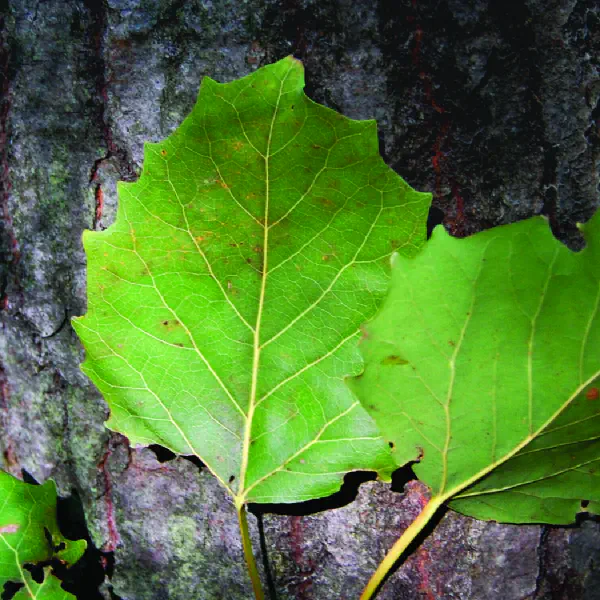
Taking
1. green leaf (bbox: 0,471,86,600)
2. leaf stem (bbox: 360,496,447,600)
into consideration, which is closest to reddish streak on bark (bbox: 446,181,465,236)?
leaf stem (bbox: 360,496,447,600)

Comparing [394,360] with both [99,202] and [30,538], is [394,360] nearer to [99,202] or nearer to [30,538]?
[99,202]

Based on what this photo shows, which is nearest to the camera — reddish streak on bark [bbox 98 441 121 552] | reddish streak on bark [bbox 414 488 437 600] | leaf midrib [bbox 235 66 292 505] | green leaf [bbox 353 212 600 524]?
green leaf [bbox 353 212 600 524]

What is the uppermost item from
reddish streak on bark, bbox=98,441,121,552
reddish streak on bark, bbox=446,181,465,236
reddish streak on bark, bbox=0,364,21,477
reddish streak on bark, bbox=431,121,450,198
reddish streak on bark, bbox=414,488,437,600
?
reddish streak on bark, bbox=431,121,450,198

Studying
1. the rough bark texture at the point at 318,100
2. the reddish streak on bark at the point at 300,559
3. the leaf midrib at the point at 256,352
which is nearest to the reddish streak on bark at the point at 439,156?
the rough bark texture at the point at 318,100

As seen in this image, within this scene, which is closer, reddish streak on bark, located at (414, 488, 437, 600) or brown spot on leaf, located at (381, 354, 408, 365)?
brown spot on leaf, located at (381, 354, 408, 365)

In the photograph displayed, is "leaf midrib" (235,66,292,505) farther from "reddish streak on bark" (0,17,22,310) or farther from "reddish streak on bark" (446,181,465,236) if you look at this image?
"reddish streak on bark" (0,17,22,310)

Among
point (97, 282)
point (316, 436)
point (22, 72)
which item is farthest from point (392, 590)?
point (22, 72)

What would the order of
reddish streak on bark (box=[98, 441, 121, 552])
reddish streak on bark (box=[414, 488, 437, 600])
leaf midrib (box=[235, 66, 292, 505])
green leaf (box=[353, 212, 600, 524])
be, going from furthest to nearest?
reddish streak on bark (box=[98, 441, 121, 552]), reddish streak on bark (box=[414, 488, 437, 600]), leaf midrib (box=[235, 66, 292, 505]), green leaf (box=[353, 212, 600, 524])

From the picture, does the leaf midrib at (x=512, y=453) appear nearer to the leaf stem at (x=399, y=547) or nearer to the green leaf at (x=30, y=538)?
the leaf stem at (x=399, y=547)
